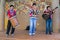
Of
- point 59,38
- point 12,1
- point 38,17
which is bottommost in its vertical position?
point 59,38

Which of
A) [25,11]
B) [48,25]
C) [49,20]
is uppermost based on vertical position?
[25,11]

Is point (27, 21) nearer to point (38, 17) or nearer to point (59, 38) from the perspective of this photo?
point (38, 17)

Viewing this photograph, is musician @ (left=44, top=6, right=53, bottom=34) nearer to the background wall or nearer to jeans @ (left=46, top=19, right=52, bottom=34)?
jeans @ (left=46, top=19, right=52, bottom=34)

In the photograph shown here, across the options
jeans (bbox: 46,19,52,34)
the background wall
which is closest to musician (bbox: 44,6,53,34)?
jeans (bbox: 46,19,52,34)

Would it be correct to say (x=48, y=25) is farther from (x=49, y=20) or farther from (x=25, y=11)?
(x=25, y=11)

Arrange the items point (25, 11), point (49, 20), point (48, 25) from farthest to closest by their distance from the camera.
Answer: point (25, 11), point (48, 25), point (49, 20)

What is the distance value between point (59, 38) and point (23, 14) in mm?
3485

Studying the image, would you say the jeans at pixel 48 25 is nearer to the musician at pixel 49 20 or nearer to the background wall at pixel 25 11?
the musician at pixel 49 20

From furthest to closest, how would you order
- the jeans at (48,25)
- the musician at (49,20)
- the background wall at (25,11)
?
1. the background wall at (25,11)
2. the jeans at (48,25)
3. the musician at (49,20)

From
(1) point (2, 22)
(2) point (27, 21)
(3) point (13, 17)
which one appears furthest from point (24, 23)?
(3) point (13, 17)

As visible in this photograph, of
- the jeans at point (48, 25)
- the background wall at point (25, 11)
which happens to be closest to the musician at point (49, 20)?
the jeans at point (48, 25)

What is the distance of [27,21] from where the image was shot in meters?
15.3

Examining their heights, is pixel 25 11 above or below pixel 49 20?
above

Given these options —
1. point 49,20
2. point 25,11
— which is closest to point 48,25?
point 49,20
